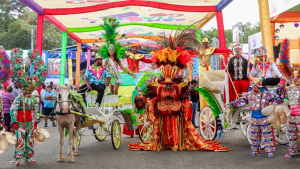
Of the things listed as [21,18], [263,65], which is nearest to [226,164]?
[263,65]

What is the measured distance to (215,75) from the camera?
999 centimetres

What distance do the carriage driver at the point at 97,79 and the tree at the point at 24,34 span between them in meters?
34.2

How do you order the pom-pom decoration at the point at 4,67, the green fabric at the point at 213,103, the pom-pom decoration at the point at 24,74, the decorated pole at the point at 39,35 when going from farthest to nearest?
the decorated pole at the point at 39,35 → the green fabric at the point at 213,103 → the pom-pom decoration at the point at 24,74 → the pom-pom decoration at the point at 4,67

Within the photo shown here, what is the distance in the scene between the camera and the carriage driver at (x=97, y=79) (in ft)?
28.1

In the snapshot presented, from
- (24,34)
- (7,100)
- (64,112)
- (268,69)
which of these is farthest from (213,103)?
(24,34)

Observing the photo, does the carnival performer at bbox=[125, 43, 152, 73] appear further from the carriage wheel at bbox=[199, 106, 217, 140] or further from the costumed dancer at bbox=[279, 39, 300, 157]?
the costumed dancer at bbox=[279, 39, 300, 157]

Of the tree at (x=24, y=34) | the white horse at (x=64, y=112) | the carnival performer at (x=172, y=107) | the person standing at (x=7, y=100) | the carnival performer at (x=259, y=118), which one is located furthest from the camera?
the tree at (x=24, y=34)

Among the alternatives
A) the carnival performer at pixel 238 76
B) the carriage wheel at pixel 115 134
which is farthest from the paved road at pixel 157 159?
the carnival performer at pixel 238 76

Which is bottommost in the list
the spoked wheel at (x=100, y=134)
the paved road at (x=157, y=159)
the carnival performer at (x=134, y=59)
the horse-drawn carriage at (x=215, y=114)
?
the paved road at (x=157, y=159)

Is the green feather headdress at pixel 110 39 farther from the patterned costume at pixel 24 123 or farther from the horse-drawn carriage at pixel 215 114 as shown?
the patterned costume at pixel 24 123

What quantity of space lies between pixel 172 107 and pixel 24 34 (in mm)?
37282

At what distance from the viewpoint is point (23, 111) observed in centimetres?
680

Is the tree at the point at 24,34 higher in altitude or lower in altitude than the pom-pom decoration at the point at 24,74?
higher

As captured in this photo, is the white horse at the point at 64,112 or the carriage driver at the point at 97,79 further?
the carriage driver at the point at 97,79
